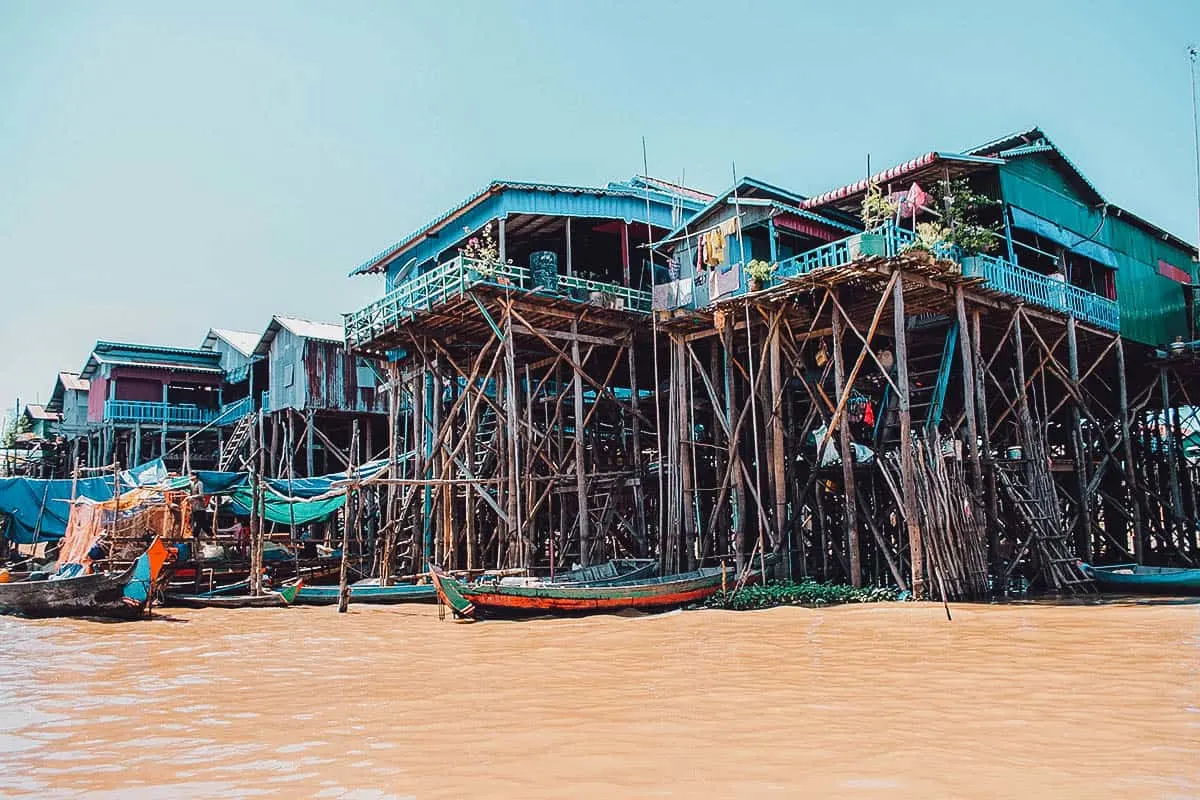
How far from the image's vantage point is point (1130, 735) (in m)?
6.68

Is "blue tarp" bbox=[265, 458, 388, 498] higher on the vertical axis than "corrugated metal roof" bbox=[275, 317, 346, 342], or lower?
lower

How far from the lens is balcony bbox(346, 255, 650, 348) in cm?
1988

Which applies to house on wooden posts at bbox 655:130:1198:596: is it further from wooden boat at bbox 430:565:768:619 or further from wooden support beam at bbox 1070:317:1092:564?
wooden boat at bbox 430:565:768:619

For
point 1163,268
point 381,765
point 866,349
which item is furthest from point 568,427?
point 381,765

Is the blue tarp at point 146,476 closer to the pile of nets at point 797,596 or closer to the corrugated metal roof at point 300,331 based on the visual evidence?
the corrugated metal roof at point 300,331

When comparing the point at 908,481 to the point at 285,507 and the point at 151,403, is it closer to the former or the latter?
the point at 285,507

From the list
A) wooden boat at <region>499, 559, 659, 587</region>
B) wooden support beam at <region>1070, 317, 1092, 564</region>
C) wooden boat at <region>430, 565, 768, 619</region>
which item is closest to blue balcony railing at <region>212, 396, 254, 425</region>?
wooden boat at <region>499, 559, 659, 587</region>

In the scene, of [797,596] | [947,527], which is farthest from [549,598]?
[947,527]

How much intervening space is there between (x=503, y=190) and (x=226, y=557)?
11331 millimetres

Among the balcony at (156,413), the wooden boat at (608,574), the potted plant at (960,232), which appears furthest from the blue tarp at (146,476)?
the potted plant at (960,232)

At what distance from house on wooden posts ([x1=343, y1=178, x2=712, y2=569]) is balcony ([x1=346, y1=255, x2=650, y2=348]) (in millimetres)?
43

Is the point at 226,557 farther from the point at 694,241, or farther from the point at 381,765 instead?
the point at 381,765

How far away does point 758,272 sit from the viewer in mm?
18844

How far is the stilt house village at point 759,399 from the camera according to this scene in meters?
17.9
